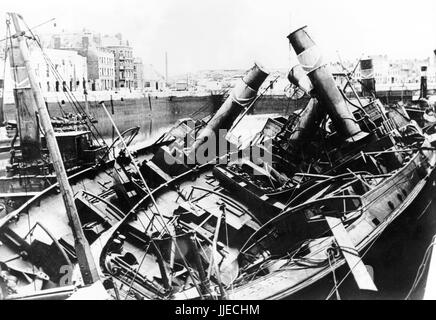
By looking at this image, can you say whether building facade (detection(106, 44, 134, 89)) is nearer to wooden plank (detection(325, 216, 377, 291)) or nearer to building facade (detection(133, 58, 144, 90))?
building facade (detection(133, 58, 144, 90))

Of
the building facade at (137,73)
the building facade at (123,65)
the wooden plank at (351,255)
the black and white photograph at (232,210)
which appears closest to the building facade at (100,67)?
the building facade at (123,65)

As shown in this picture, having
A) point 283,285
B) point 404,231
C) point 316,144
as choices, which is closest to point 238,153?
point 316,144

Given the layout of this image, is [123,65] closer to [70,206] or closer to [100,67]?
[100,67]

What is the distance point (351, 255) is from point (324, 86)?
5.22 meters

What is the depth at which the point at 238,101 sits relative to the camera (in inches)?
469

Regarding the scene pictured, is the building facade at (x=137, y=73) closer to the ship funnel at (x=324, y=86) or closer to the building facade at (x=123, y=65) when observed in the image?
the building facade at (x=123, y=65)

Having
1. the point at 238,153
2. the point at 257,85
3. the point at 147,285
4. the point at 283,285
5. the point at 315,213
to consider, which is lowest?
the point at 147,285

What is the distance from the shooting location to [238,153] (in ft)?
35.2

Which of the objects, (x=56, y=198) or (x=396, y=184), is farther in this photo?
(x=56, y=198)

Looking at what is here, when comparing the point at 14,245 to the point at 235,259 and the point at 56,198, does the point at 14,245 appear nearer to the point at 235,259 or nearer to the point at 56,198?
the point at 56,198

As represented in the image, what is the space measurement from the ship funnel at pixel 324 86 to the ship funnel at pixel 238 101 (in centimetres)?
215

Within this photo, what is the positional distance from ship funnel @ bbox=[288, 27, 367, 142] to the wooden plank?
367 cm

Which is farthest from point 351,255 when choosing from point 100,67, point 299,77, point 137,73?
point 137,73

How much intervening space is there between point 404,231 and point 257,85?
6.36 metres
